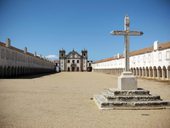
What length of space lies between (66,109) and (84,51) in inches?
4386

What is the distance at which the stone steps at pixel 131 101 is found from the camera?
28.8 feet

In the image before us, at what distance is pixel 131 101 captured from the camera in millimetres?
9156

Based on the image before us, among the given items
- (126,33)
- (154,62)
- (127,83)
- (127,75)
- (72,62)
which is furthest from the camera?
(72,62)

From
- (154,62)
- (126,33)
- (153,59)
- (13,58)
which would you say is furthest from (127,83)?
(13,58)

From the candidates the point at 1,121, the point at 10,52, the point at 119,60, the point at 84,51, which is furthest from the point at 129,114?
the point at 84,51

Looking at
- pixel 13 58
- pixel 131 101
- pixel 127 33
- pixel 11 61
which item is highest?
pixel 13 58

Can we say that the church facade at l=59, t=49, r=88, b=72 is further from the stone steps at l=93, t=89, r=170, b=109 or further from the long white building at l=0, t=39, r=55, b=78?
the stone steps at l=93, t=89, r=170, b=109

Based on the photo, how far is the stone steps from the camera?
8.77 meters

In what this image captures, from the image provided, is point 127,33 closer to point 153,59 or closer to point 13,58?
point 153,59

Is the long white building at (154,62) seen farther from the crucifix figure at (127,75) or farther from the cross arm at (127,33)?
the crucifix figure at (127,75)

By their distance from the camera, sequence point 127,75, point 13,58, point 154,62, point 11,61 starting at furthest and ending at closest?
point 13,58 → point 11,61 → point 154,62 → point 127,75

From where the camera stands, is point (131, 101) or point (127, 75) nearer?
point (131, 101)

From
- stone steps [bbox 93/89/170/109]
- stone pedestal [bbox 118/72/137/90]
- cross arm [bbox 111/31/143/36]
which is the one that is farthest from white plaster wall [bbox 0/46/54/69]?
stone steps [bbox 93/89/170/109]

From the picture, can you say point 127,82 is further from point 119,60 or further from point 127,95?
point 119,60
